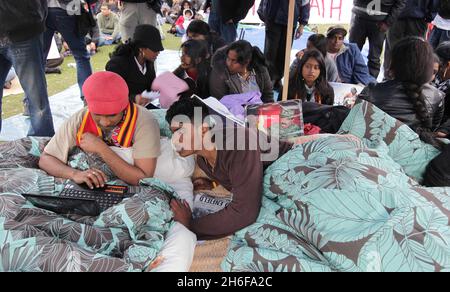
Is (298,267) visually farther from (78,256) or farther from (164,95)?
(164,95)

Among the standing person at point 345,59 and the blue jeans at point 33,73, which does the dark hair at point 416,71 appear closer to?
the standing person at point 345,59

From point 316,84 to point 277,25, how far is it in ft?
5.04

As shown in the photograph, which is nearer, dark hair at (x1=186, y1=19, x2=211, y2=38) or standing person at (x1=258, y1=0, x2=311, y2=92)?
dark hair at (x1=186, y1=19, x2=211, y2=38)

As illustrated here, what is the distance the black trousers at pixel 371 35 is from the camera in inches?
158

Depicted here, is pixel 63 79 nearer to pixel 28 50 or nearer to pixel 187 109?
pixel 28 50

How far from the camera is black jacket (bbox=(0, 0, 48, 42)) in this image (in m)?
2.24

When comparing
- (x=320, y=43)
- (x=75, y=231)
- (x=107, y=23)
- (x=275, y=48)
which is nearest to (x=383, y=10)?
(x=320, y=43)

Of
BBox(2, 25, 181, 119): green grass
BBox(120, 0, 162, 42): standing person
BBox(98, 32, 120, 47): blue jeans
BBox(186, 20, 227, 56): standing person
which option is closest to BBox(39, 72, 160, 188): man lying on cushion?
BBox(186, 20, 227, 56): standing person

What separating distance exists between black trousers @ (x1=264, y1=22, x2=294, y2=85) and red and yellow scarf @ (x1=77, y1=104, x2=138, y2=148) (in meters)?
2.68

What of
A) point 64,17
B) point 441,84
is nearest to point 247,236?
point 441,84

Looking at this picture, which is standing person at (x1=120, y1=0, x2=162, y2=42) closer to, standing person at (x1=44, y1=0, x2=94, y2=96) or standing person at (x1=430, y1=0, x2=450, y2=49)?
standing person at (x1=44, y1=0, x2=94, y2=96)

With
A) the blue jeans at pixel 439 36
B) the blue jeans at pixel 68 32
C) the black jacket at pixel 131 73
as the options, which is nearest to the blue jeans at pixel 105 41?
the blue jeans at pixel 68 32

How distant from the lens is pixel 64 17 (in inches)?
123

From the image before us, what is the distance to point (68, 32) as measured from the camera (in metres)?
3.22
